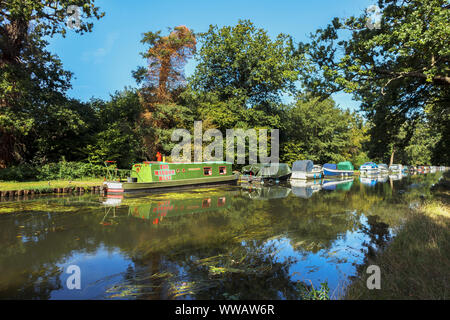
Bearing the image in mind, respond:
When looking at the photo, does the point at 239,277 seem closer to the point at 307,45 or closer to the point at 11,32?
the point at 307,45

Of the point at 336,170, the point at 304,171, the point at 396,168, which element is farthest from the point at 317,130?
the point at 396,168

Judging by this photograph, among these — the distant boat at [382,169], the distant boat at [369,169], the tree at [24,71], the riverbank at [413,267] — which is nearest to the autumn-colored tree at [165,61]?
the tree at [24,71]

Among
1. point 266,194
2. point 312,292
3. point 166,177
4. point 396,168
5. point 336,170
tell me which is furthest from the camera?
point 396,168

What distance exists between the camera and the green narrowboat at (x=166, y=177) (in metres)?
18.2

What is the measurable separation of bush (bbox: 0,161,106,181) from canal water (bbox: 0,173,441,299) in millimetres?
6769

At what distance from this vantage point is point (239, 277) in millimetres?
5480

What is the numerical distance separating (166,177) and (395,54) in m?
17.1

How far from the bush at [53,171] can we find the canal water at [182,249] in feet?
22.2

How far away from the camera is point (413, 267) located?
209 inches

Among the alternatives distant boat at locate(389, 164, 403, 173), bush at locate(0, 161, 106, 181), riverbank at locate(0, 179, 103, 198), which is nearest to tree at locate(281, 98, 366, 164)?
distant boat at locate(389, 164, 403, 173)

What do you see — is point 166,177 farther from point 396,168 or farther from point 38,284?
point 396,168

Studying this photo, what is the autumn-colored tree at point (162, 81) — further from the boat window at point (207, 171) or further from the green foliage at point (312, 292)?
the green foliage at point (312, 292)

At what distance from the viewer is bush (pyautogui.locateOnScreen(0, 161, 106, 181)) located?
62.7ft
